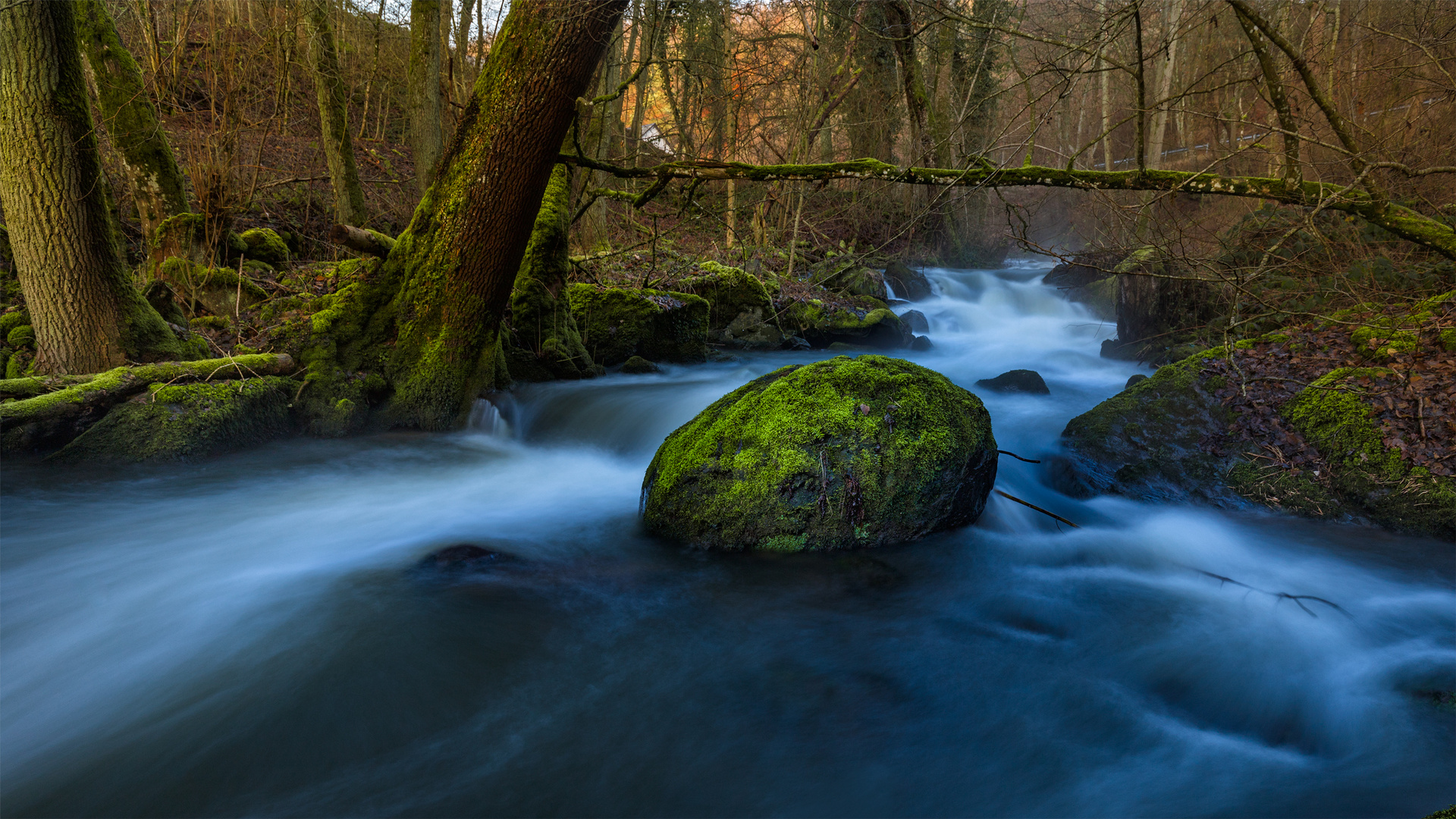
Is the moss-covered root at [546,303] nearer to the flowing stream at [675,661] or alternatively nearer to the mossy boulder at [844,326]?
the flowing stream at [675,661]

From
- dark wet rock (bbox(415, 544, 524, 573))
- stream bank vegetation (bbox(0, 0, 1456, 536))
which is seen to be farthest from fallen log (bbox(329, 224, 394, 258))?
dark wet rock (bbox(415, 544, 524, 573))

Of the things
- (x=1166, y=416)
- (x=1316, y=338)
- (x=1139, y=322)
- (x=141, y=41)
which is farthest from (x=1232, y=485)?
(x=141, y=41)

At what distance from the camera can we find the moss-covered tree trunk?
6.11 meters

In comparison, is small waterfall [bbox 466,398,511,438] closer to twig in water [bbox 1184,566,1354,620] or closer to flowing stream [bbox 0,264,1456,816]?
flowing stream [bbox 0,264,1456,816]

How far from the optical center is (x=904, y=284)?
16516mm

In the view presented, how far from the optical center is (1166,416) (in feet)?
20.9

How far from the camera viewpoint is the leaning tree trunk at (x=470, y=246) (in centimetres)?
613

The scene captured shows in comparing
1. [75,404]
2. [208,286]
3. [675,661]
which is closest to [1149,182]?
[675,661]

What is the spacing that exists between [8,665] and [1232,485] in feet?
25.3

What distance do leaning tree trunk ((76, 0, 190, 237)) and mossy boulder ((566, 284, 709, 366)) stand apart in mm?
4353

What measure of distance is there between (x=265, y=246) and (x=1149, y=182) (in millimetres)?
9465

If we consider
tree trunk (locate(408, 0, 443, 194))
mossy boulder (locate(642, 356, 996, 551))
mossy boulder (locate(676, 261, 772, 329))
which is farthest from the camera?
mossy boulder (locate(676, 261, 772, 329))

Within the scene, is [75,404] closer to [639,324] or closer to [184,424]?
[184,424]

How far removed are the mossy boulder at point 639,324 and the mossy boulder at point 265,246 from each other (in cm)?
352
